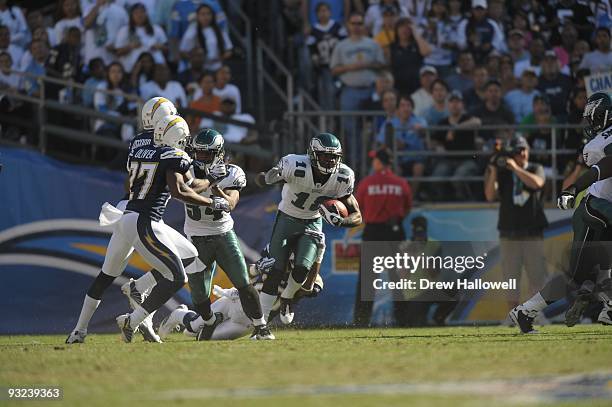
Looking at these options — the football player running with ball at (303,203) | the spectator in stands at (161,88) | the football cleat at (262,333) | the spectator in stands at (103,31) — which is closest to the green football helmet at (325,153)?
the football player running with ball at (303,203)

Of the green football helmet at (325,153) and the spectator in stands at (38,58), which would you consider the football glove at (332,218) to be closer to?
the green football helmet at (325,153)

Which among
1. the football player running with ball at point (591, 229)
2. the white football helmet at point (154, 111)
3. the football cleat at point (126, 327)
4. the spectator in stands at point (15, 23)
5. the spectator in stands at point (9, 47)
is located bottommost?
the football cleat at point (126, 327)

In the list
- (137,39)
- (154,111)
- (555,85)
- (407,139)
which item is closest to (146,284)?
(154,111)

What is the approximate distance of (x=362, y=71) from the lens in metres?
16.1

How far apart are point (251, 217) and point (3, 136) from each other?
11.4ft

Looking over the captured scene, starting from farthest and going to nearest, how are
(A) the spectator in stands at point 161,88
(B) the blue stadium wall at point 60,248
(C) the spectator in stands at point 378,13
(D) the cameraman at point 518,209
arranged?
(C) the spectator in stands at point 378,13 < (A) the spectator in stands at point 161,88 < (D) the cameraman at point 518,209 < (B) the blue stadium wall at point 60,248

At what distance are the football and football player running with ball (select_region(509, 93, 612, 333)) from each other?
1.94 metres

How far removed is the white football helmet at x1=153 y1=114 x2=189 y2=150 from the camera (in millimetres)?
10398

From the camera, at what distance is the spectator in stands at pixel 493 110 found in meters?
15.4

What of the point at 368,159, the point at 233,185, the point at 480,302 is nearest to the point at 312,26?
the point at 368,159

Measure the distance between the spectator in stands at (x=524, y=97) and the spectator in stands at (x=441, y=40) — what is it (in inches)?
41.5

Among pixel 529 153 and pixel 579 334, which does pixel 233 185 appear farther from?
pixel 529 153

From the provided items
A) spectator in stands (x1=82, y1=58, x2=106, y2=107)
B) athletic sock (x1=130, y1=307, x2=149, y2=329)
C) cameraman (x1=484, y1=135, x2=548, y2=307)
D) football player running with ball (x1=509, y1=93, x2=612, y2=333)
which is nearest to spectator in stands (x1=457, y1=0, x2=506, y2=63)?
cameraman (x1=484, y1=135, x2=548, y2=307)

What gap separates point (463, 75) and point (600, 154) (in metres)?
5.25
